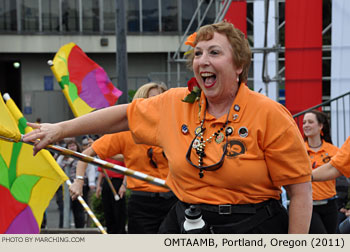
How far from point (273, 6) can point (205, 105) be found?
7.41 meters

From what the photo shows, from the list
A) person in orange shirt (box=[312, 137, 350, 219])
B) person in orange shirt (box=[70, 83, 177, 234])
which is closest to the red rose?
person in orange shirt (box=[312, 137, 350, 219])

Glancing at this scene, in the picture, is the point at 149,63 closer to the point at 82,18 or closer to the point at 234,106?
the point at 82,18

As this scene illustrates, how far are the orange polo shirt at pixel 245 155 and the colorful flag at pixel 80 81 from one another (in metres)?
5.27

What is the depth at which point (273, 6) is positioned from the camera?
1041 cm

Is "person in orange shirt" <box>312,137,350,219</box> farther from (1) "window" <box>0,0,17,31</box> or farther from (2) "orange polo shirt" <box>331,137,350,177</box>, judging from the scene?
(1) "window" <box>0,0,17,31</box>

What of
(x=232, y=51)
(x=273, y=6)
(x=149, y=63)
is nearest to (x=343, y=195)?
(x=273, y=6)

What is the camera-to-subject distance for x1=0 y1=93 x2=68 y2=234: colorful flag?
4.17 meters

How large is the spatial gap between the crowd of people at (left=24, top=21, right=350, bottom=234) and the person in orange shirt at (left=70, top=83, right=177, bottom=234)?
219 centimetres

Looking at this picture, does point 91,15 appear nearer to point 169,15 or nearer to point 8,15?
point 169,15

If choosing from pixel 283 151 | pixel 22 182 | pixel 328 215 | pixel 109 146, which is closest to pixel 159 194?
pixel 109 146

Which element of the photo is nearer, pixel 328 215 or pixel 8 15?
pixel 328 215

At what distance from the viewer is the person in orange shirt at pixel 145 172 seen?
5.74m

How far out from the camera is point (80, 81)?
29.9 feet

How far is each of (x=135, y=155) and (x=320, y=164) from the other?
78.5 inches
